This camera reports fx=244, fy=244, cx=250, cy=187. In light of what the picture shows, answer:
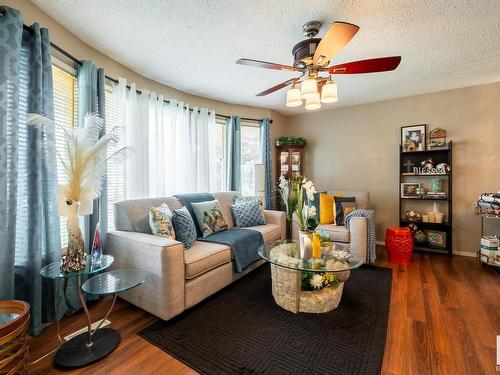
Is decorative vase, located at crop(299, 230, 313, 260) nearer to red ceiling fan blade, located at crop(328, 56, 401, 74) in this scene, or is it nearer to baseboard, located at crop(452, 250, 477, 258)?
red ceiling fan blade, located at crop(328, 56, 401, 74)

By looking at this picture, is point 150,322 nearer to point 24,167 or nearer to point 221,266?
point 221,266

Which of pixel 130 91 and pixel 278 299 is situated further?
pixel 130 91

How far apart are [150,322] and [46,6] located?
253 cm

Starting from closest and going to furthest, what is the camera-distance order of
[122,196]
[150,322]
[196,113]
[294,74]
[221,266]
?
[150,322]
[221,266]
[122,196]
[294,74]
[196,113]

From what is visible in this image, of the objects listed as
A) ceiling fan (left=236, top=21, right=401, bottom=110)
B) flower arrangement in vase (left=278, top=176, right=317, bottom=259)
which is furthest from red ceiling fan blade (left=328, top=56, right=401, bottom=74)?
flower arrangement in vase (left=278, top=176, right=317, bottom=259)

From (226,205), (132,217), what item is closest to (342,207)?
(226,205)

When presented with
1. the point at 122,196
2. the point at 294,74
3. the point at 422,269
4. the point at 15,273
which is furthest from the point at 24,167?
the point at 422,269

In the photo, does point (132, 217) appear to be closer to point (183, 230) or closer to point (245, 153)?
point (183, 230)

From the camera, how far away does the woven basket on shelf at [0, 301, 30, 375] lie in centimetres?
115

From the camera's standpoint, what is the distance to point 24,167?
68.3 inches

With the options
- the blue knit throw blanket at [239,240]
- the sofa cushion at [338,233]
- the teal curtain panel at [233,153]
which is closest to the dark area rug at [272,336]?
the blue knit throw blanket at [239,240]

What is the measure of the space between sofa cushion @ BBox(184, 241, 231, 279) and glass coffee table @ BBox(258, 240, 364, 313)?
1.39 ft

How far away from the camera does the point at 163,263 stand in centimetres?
183

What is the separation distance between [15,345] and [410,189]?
4.45 m
